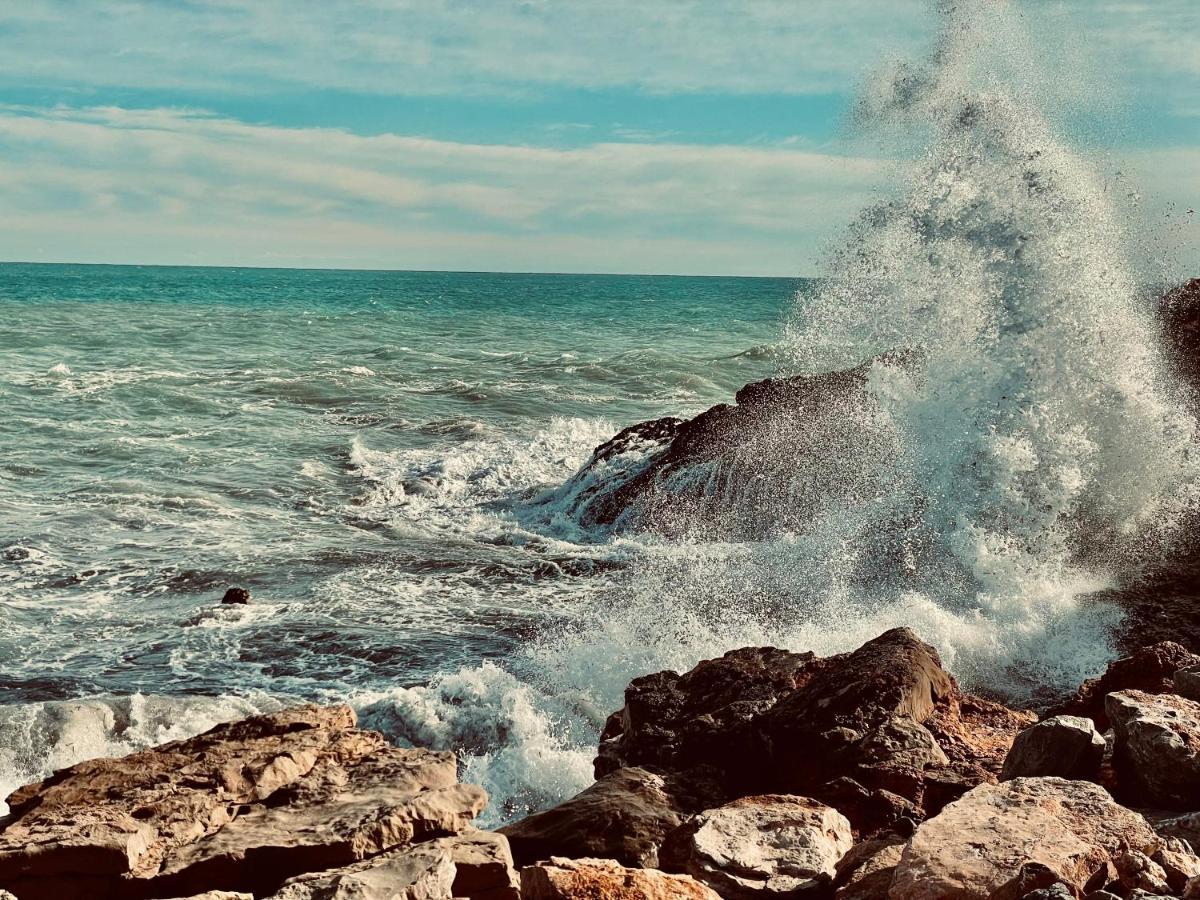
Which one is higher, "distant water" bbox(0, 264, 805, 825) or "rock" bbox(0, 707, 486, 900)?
"rock" bbox(0, 707, 486, 900)

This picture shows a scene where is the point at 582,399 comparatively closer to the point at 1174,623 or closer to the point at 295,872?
the point at 1174,623

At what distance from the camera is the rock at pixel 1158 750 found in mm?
3994

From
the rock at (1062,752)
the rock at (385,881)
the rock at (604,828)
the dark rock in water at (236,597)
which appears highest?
the rock at (1062,752)

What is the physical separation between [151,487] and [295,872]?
1121cm

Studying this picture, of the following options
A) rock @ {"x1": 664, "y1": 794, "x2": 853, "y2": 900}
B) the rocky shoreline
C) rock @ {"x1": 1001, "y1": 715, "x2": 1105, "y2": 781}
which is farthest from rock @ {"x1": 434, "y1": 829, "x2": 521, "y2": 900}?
rock @ {"x1": 1001, "y1": 715, "x2": 1105, "y2": 781}

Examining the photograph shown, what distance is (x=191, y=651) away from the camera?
332 inches

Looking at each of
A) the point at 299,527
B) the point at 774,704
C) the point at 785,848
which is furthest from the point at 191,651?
the point at 785,848

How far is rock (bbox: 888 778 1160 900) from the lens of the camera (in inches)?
124

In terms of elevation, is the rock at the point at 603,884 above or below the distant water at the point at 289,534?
above

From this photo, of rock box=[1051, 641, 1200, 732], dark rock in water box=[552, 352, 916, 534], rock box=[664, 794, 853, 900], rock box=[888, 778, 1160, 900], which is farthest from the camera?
dark rock in water box=[552, 352, 916, 534]

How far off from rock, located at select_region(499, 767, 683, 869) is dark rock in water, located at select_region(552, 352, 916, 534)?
22.1 feet

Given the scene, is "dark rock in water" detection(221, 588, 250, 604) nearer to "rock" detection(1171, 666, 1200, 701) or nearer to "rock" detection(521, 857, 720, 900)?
"rock" detection(521, 857, 720, 900)

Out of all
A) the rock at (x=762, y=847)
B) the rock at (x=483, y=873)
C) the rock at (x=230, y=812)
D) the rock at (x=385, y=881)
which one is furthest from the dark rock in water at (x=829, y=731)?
the rock at (x=385, y=881)

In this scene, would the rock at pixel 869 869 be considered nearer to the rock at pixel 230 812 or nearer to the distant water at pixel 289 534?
the rock at pixel 230 812
